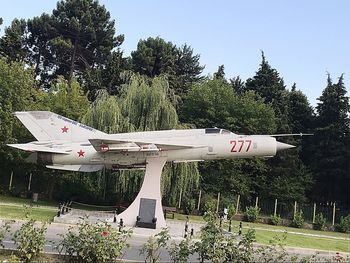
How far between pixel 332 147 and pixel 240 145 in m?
23.2

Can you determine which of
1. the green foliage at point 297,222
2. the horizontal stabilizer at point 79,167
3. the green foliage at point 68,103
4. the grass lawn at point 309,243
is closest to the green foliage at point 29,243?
the horizontal stabilizer at point 79,167

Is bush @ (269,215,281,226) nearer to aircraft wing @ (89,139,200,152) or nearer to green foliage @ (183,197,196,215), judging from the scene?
green foliage @ (183,197,196,215)

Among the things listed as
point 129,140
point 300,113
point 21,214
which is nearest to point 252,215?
point 129,140

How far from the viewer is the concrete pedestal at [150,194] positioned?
19328 millimetres

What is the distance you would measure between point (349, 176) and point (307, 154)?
17.8ft

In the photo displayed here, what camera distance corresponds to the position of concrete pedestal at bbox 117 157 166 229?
19328 millimetres

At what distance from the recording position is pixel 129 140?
19266 mm

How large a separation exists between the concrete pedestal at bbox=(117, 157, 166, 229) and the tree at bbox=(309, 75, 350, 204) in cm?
2386

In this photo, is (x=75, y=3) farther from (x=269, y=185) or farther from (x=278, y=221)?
(x=278, y=221)

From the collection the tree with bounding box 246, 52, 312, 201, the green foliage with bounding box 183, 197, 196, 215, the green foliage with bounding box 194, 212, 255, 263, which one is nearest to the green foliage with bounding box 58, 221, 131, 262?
the green foliage with bounding box 194, 212, 255, 263

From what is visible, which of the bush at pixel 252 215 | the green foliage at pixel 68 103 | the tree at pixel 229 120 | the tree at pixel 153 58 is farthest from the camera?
the tree at pixel 153 58

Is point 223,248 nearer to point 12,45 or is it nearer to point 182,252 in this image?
point 182,252

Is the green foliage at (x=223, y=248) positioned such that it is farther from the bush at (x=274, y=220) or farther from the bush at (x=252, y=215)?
the bush at (x=274, y=220)

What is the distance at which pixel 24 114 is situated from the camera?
20016mm
